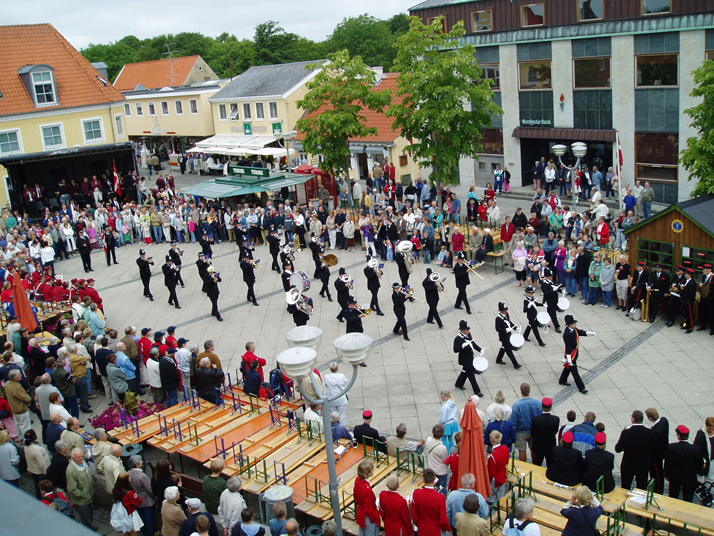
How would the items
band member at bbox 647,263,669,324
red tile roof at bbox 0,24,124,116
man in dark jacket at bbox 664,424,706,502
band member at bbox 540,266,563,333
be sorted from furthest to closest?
red tile roof at bbox 0,24,124,116, band member at bbox 647,263,669,324, band member at bbox 540,266,563,333, man in dark jacket at bbox 664,424,706,502

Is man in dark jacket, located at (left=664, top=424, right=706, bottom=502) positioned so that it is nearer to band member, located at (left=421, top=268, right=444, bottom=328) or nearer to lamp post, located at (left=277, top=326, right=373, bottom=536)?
lamp post, located at (left=277, top=326, right=373, bottom=536)

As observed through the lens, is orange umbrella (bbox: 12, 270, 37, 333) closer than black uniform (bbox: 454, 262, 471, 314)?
Yes

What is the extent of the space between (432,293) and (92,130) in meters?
26.7

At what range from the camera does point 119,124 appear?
37.8 meters

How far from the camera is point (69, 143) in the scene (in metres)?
35.5

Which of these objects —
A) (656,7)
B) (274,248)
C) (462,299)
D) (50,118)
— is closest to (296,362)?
(462,299)

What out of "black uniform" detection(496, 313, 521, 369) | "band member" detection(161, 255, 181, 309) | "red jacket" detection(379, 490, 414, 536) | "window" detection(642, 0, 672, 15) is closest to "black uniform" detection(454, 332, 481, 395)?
"black uniform" detection(496, 313, 521, 369)

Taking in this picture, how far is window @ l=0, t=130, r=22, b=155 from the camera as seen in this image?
3341cm

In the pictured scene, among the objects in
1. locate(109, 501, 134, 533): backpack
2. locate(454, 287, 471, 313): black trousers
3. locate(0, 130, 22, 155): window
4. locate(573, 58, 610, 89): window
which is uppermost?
locate(573, 58, 610, 89): window

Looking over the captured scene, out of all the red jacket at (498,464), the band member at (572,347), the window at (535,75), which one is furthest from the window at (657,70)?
the red jacket at (498,464)

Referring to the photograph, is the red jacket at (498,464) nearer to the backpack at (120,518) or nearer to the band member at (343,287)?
the backpack at (120,518)

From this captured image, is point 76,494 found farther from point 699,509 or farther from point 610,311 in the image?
point 610,311

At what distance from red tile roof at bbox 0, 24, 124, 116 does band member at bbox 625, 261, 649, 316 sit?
29934mm

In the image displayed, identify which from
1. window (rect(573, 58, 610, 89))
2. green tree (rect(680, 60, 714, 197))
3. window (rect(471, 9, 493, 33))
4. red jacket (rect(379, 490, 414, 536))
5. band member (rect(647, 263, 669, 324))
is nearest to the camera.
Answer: red jacket (rect(379, 490, 414, 536))
